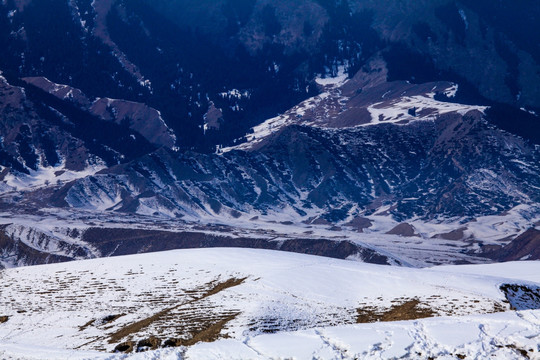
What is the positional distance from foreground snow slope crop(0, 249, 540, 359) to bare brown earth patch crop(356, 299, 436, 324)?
5.0 inches

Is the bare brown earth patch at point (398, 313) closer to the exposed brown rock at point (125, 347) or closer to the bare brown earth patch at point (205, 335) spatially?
the bare brown earth patch at point (205, 335)

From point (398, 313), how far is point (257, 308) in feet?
30.6

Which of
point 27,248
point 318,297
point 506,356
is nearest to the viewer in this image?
point 506,356

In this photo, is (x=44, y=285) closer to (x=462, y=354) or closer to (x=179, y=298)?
(x=179, y=298)

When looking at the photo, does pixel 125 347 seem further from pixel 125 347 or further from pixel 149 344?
pixel 149 344

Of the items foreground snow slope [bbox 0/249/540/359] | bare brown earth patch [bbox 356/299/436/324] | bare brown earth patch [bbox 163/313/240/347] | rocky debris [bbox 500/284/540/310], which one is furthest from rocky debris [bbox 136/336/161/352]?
rocky debris [bbox 500/284/540/310]

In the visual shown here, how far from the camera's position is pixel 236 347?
40.4 meters

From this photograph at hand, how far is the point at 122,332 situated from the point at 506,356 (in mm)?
25692

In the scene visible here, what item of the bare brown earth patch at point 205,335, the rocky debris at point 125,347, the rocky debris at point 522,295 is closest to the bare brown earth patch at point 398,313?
the rocky debris at point 522,295

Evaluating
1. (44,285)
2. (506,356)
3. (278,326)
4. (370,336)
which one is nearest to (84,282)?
(44,285)

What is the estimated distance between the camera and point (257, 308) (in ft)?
186

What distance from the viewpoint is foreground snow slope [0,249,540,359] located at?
1588 inches

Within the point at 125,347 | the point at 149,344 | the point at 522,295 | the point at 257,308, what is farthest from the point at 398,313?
the point at 125,347

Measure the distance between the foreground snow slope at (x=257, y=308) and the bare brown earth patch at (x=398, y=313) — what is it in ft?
0.42
